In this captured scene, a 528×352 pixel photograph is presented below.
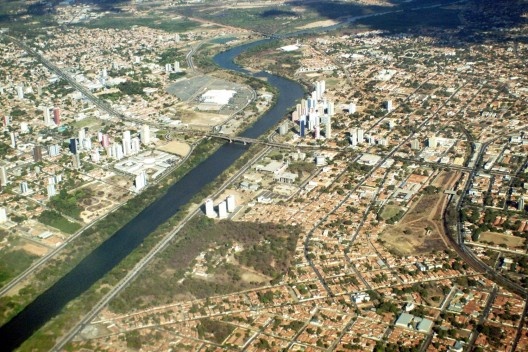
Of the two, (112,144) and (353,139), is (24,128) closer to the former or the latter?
(112,144)

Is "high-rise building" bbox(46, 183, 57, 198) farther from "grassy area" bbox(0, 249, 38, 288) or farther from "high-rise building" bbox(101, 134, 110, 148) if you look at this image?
"high-rise building" bbox(101, 134, 110, 148)

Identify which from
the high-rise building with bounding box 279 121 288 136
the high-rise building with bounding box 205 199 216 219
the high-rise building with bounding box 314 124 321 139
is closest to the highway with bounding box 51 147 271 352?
the high-rise building with bounding box 205 199 216 219

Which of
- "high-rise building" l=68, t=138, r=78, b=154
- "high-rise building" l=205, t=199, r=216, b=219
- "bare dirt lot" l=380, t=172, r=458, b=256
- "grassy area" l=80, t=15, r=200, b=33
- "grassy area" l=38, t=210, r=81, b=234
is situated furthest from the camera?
"grassy area" l=80, t=15, r=200, b=33

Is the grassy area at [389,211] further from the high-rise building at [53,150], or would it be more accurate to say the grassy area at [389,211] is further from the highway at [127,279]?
the high-rise building at [53,150]

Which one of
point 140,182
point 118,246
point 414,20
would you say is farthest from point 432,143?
point 414,20

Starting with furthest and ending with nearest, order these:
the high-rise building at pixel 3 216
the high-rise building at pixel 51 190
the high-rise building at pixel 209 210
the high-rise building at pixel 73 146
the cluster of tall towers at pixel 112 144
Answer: the high-rise building at pixel 73 146
the cluster of tall towers at pixel 112 144
the high-rise building at pixel 51 190
the high-rise building at pixel 3 216
the high-rise building at pixel 209 210

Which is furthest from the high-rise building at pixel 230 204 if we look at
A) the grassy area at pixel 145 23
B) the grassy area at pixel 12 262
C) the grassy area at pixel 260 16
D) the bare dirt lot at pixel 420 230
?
the grassy area at pixel 145 23
